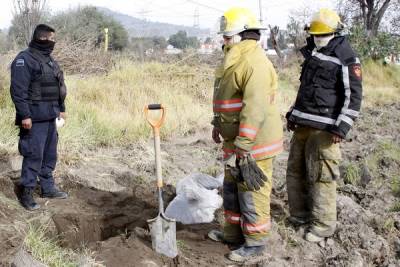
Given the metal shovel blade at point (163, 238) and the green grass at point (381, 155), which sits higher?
the metal shovel blade at point (163, 238)

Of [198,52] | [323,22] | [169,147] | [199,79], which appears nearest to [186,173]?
[169,147]

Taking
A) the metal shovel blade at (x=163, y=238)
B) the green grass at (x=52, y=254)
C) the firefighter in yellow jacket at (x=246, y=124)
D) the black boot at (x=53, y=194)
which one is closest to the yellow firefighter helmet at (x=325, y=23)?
the firefighter in yellow jacket at (x=246, y=124)

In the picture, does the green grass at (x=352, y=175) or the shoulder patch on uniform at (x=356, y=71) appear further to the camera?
the green grass at (x=352, y=175)

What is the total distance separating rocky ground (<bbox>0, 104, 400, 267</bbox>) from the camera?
408 cm

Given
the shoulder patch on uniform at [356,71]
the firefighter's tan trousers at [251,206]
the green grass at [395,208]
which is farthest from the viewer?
the green grass at [395,208]

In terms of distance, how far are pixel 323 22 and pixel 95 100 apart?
5.97 metres

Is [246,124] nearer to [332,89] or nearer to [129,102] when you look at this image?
[332,89]

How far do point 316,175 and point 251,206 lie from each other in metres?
0.77

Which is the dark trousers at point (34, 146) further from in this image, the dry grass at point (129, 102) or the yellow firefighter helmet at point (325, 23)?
the yellow firefighter helmet at point (325, 23)

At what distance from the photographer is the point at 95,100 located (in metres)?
9.37

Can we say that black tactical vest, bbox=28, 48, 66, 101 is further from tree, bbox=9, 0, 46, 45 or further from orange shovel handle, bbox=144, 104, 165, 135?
tree, bbox=9, 0, 46, 45

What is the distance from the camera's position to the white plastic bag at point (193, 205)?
16.0 feet

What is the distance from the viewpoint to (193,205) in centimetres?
491

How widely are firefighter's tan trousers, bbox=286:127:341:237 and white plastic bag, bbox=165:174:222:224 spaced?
0.82m
